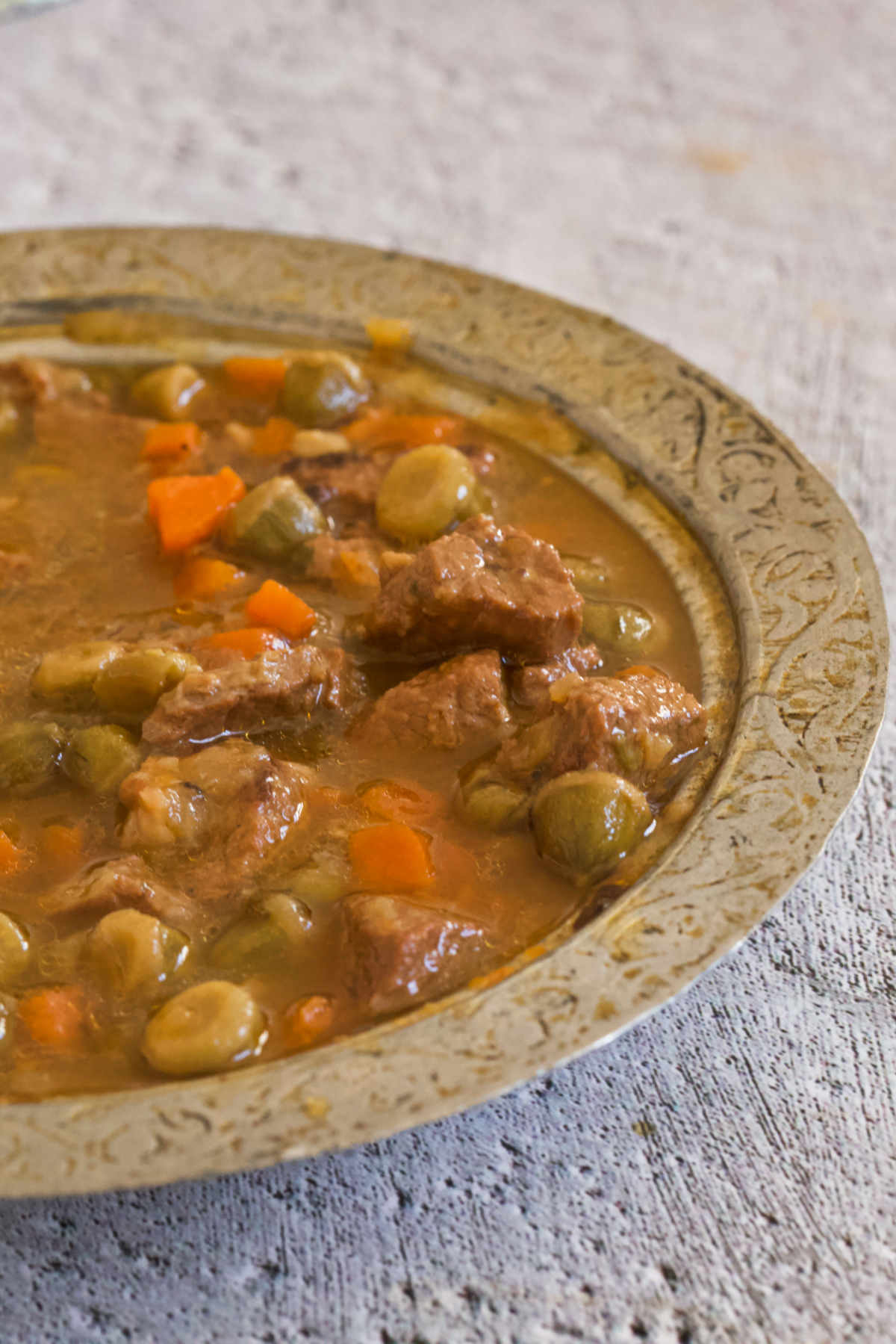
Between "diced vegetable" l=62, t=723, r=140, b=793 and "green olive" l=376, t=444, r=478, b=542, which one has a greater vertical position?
"green olive" l=376, t=444, r=478, b=542

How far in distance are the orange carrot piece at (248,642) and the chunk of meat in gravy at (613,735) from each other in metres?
0.62

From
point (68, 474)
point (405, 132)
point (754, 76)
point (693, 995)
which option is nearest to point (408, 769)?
point (693, 995)

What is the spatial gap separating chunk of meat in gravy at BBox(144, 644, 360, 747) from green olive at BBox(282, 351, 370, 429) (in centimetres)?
107

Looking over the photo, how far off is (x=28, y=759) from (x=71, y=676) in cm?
24

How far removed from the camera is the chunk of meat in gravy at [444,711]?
3066 mm

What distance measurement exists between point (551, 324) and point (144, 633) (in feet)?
5.27

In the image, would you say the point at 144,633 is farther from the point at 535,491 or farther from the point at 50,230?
the point at 50,230

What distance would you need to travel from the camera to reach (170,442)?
395 centimetres

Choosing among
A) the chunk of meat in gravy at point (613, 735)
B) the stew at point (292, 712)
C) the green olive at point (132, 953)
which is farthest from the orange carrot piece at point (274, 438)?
the green olive at point (132, 953)

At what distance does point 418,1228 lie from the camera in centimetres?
254

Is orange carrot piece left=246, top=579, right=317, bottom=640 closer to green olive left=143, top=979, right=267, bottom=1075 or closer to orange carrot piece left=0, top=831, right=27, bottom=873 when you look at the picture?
orange carrot piece left=0, top=831, right=27, bottom=873

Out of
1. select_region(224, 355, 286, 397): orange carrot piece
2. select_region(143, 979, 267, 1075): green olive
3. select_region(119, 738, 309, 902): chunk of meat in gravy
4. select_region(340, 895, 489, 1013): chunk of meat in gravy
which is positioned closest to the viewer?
select_region(143, 979, 267, 1075): green olive

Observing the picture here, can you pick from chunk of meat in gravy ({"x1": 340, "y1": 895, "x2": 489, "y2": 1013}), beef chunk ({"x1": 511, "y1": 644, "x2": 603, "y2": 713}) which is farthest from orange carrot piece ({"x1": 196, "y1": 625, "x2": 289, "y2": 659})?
chunk of meat in gravy ({"x1": 340, "y1": 895, "x2": 489, "y2": 1013})

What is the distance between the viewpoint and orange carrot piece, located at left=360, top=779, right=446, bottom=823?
2.94 meters
